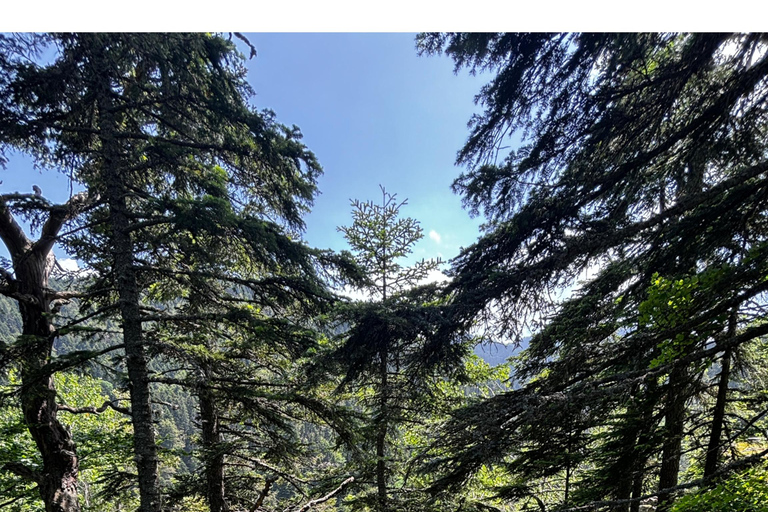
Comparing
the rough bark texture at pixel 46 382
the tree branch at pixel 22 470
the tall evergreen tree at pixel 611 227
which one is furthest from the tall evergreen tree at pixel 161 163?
the tall evergreen tree at pixel 611 227

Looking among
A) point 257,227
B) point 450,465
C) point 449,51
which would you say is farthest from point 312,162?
point 450,465

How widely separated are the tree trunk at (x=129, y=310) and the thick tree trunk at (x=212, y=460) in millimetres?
1741

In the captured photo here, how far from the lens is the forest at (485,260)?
267 centimetres

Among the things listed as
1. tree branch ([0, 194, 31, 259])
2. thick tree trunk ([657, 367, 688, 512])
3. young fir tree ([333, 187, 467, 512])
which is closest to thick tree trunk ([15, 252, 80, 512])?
tree branch ([0, 194, 31, 259])

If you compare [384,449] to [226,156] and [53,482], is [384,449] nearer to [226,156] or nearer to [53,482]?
[53,482]

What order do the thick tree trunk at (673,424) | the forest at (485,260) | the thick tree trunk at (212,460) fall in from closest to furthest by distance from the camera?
the forest at (485,260) < the thick tree trunk at (673,424) < the thick tree trunk at (212,460)

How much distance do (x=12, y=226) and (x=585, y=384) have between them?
7569 mm

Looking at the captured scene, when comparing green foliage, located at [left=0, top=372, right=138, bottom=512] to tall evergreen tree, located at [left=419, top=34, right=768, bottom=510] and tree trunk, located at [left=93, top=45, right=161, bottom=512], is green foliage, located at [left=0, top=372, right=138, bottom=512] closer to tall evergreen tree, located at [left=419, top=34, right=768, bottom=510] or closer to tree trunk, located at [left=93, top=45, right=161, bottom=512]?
tree trunk, located at [left=93, top=45, right=161, bottom=512]

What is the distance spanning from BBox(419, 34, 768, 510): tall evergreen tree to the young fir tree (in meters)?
1.07

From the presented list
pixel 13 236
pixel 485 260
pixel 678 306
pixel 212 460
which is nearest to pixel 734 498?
pixel 678 306

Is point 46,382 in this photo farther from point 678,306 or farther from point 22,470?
point 678,306

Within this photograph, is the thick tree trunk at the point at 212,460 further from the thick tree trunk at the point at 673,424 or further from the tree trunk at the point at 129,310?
the thick tree trunk at the point at 673,424

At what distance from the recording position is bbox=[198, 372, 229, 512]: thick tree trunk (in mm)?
5848

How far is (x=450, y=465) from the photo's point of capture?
2.99 meters
